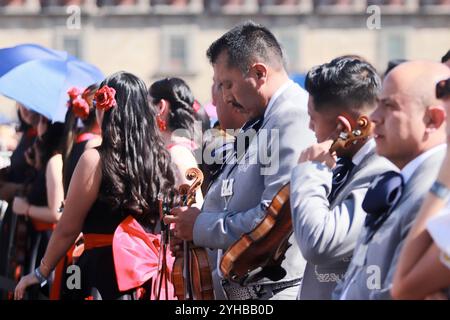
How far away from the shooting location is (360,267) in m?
3.99

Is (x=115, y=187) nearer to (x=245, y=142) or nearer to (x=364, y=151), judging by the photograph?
(x=245, y=142)

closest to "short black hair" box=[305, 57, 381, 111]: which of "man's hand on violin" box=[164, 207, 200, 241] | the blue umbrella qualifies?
"man's hand on violin" box=[164, 207, 200, 241]

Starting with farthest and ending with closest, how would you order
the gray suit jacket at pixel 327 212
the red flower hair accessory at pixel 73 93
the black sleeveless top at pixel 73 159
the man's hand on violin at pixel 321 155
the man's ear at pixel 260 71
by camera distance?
the red flower hair accessory at pixel 73 93, the black sleeveless top at pixel 73 159, the man's ear at pixel 260 71, the man's hand on violin at pixel 321 155, the gray suit jacket at pixel 327 212

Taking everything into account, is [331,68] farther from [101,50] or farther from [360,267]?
[101,50]

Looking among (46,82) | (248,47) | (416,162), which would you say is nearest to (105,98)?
(248,47)

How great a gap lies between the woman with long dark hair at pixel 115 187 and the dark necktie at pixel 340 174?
126 centimetres

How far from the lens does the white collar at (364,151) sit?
4570 mm

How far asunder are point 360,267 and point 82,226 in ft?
7.44

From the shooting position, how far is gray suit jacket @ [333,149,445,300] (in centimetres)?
378

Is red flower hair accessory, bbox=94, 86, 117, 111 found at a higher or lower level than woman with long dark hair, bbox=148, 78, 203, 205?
higher

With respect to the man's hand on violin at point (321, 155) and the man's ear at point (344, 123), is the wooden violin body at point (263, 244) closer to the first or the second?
the man's hand on violin at point (321, 155)

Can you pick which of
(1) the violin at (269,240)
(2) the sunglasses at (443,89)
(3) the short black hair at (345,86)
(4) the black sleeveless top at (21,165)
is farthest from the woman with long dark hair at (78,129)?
(2) the sunglasses at (443,89)

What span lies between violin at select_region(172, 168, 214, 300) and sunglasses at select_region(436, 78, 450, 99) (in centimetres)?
172

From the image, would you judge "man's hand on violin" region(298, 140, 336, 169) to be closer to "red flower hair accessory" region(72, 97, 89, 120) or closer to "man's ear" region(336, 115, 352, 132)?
"man's ear" region(336, 115, 352, 132)
